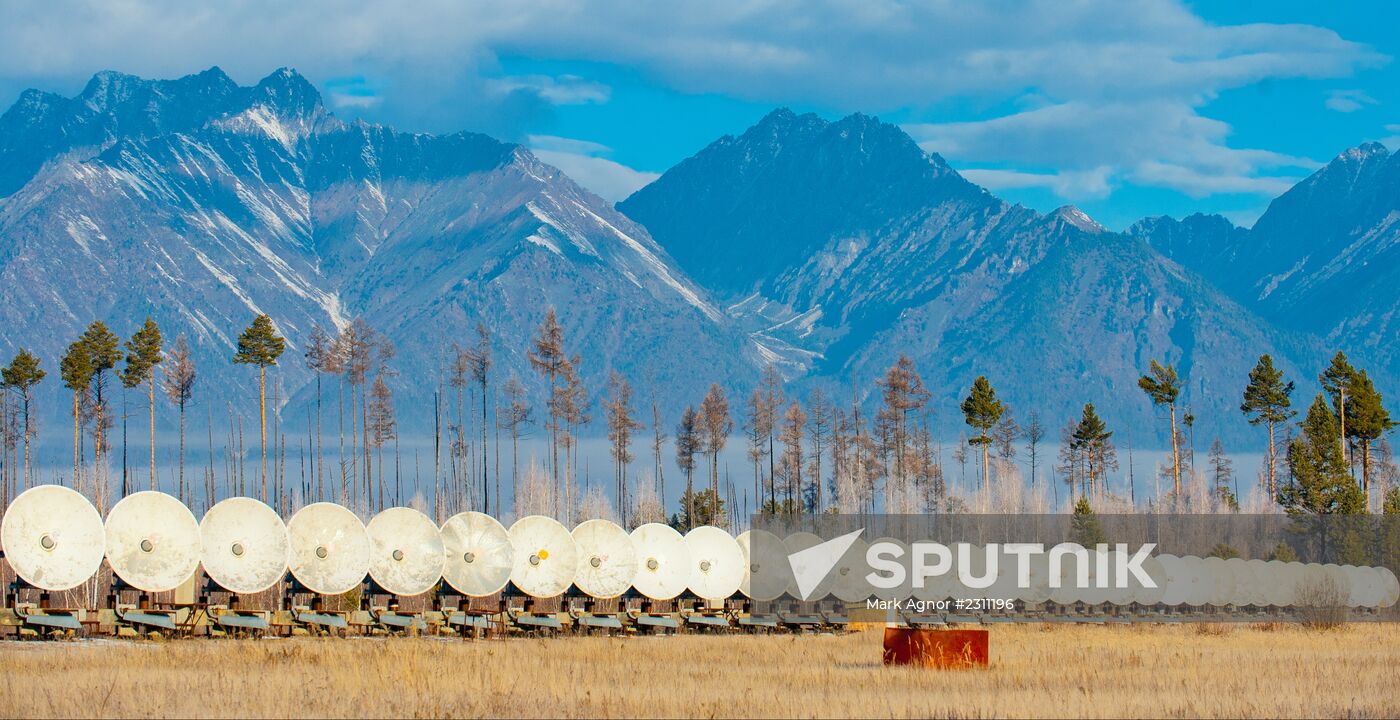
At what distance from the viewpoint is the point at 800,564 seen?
2211 inches

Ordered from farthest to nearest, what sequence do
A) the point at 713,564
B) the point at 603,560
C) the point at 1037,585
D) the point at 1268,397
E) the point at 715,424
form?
the point at 715,424 → the point at 1268,397 → the point at 1037,585 → the point at 713,564 → the point at 603,560

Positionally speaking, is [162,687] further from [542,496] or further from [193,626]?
[542,496]

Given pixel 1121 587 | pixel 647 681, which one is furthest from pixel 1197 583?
pixel 647 681

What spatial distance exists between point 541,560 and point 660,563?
4920mm

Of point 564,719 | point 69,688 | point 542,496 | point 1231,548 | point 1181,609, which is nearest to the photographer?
point 564,719

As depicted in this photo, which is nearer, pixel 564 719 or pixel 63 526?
pixel 564 719

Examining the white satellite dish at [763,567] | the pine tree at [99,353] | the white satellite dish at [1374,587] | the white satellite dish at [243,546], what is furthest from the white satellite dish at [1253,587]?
the pine tree at [99,353]

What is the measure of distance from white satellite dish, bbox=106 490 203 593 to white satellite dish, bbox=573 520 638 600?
14139mm

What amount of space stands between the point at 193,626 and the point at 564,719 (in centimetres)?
1619

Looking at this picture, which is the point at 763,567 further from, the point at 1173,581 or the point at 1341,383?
the point at 1341,383

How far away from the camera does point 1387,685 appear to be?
2988 centimetres

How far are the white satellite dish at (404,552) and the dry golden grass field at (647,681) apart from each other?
476 cm

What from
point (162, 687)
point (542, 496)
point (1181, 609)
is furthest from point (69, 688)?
point (542, 496)

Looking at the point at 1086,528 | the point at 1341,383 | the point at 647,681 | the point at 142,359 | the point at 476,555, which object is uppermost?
the point at 142,359
